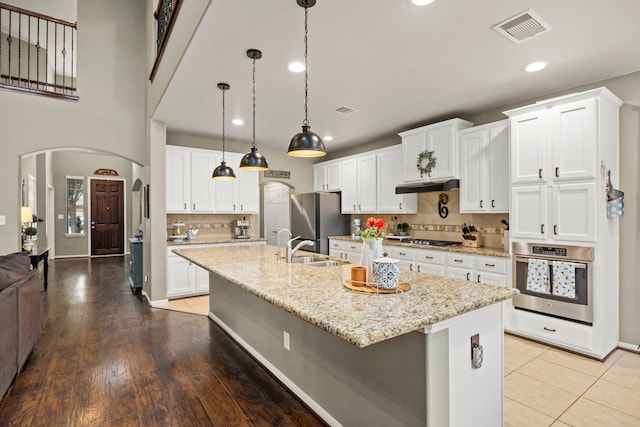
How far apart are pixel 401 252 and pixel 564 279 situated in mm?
1867

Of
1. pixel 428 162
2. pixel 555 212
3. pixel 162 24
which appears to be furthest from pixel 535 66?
pixel 162 24

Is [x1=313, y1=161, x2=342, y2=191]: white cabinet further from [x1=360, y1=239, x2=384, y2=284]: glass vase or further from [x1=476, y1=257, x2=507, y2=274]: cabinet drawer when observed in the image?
[x1=360, y1=239, x2=384, y2=284]: glass vase

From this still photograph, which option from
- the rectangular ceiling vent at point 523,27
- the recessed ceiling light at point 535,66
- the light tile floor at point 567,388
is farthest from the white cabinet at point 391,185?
the rectangular ceiling vent at point 523,27

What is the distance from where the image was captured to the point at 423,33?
7.98ft

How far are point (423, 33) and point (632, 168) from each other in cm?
247

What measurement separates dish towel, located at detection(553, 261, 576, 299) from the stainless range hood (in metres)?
1.43

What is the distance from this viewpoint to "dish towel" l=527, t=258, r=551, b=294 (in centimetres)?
323

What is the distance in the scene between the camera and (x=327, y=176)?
6.46 meters

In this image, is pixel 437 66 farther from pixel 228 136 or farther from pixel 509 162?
pixel 228 136

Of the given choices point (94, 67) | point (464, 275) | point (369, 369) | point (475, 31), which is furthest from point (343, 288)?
point (94, 67)

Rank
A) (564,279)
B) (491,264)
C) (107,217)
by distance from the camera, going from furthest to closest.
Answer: (107,217)
(491,264)
(564,279)

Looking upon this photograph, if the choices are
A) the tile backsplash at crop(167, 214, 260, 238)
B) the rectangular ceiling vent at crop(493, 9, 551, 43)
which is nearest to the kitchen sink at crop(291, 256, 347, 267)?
the rectangular ceiling vent at crop(493, 9, 551, 43)

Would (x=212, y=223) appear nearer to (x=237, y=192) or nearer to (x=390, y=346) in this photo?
(x=237, y=192)

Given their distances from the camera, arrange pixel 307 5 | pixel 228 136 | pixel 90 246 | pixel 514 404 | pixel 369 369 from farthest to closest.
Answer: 1. pixel 90 246
2. pixel 228 136
3. pixel 514 404
4. pixel 307 5
5. pixel 369 369
